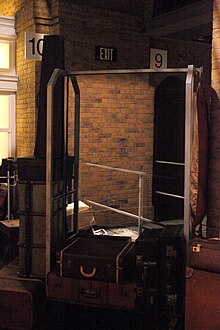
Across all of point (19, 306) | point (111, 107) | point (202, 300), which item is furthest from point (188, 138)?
point (111, 107)

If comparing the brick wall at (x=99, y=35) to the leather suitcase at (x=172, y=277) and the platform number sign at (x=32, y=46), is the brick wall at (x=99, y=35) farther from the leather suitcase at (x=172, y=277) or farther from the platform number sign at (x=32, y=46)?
the leather suitcase at (x=172, y=277)

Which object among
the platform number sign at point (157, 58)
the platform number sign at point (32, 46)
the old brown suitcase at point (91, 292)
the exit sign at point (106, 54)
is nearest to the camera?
the old brown suitcase at point (91, 292)

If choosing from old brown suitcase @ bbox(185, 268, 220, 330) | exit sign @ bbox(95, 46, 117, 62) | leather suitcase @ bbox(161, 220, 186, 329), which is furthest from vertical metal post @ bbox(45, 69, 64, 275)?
exit sign @ bbox(95, 46, 117, 62)

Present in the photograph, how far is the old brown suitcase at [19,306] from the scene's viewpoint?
342 cm

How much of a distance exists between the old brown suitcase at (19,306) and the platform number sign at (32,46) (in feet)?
11.0

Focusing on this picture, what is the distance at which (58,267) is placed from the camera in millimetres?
3369

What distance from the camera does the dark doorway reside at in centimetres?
759

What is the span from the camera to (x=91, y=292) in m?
3.28

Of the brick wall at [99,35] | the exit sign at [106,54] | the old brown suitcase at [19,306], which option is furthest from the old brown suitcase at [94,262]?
the exit sign at [106,54]

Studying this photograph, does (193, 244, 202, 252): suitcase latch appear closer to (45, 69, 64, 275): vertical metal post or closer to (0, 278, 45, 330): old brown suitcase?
(45, 69, 64, 275): vertical metal post

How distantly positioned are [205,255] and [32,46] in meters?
4.18

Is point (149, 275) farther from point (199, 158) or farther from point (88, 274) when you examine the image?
point (199, 158)

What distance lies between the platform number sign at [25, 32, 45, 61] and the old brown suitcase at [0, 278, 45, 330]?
335 cm

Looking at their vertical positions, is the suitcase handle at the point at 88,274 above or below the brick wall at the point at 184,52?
below
